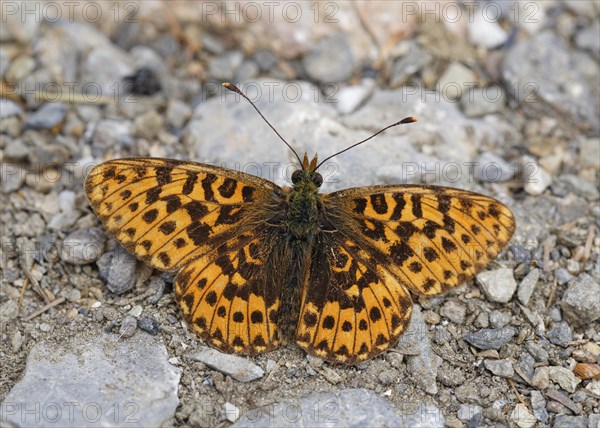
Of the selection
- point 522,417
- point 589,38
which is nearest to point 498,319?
point 522,417

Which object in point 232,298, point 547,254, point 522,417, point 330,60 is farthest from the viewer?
point 330,60

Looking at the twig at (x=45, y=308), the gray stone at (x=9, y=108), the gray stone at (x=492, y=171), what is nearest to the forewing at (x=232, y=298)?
the twig at (x=45, y=308)

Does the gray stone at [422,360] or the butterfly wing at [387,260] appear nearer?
the butterfly wing at [387,260]

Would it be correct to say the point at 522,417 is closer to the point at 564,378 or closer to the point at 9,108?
the point at 564,378

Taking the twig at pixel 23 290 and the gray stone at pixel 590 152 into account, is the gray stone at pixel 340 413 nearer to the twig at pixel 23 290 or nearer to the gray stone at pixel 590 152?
the twig at pixel 23 290

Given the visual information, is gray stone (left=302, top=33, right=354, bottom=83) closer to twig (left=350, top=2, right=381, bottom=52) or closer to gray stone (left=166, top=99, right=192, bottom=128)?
twig (left=350, top=2, right=381, bottom=52)

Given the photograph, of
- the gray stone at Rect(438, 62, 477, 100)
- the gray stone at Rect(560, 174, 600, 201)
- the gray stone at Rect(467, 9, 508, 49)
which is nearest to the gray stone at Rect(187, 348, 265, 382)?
the gray stone at Rect(560, 174, 600, 201)
